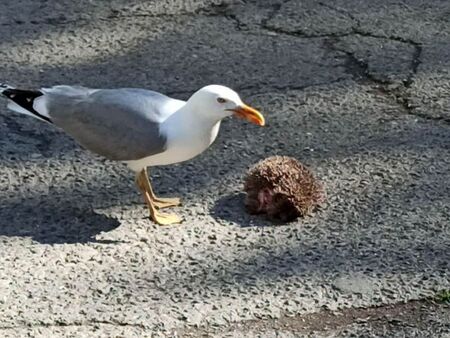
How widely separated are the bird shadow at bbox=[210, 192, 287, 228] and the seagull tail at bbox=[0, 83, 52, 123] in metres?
0.69

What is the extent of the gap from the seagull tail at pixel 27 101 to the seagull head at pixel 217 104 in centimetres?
56

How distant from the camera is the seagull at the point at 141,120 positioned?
3.55 meters

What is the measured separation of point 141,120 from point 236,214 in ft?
1.63

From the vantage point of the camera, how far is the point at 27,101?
3.75 meters

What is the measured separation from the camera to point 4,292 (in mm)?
3285

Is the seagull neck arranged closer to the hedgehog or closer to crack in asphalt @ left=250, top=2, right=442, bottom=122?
the hedgehog

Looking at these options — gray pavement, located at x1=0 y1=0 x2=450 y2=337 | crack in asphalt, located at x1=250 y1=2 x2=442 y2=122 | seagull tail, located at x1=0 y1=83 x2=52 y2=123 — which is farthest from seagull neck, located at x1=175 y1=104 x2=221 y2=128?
crack in asphalt, located at x1=250 y1=2 x2=442 y2=122

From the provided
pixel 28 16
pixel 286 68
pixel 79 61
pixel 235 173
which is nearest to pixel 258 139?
pixel 235 173

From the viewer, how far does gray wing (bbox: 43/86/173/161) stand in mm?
3570

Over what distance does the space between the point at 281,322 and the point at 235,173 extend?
3.16 ft

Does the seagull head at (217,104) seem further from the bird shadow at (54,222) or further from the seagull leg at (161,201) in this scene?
the bird shadow at (54,222)

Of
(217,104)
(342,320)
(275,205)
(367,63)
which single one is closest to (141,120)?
(217,104)

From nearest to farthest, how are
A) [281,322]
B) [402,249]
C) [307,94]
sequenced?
[281,322] < [402,249] < [307,94]

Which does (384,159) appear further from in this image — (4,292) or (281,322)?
(4,292)
